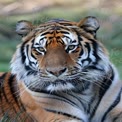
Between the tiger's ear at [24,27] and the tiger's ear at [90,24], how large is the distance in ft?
1.48

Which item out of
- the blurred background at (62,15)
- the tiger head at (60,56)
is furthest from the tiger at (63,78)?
the blurred background at (62,15)

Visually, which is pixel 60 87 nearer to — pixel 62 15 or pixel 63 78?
pixel 63 78

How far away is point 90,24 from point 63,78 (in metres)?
0.60

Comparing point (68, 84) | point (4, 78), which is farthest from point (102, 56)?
point (4, 78)

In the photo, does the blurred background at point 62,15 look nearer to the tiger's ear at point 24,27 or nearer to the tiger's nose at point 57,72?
the tiger's ear at point 24,27

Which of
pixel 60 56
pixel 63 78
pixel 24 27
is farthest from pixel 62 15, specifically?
pixel 63 78

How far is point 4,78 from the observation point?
7879mm

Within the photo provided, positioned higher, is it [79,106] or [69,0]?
[69,0]

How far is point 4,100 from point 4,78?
22 centimetres

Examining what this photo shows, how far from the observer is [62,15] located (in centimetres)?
813

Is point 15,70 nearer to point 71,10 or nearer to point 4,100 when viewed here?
point 4,100

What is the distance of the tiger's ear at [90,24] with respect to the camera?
25.1ft

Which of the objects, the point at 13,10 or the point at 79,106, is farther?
the point at 13,10

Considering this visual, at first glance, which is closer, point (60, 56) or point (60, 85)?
point (60, 56)
